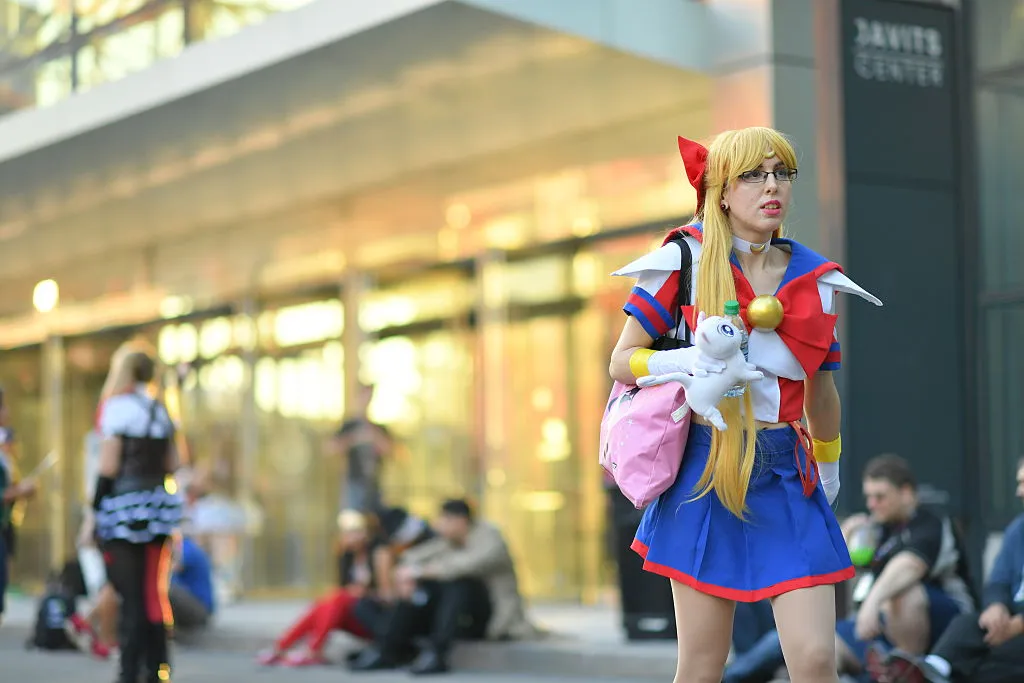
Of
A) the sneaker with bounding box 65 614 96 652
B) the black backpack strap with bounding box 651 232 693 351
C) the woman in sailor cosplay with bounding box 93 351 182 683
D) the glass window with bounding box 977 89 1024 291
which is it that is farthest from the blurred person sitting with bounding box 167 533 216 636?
the black backpack strap with bounding box 651 232 693 351

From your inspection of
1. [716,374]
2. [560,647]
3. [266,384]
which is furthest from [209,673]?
[716,374]

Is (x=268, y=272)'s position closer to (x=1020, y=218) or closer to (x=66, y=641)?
(x=66, y=641)

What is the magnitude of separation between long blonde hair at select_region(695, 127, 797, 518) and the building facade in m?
5.85

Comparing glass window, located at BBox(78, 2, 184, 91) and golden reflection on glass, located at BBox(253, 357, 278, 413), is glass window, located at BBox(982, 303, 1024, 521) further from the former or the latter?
golden reflection on glass, located at BBox(253, 357, 278, 413)

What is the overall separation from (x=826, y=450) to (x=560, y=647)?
6.26 metres

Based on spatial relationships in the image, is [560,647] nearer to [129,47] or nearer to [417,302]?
[417,302]

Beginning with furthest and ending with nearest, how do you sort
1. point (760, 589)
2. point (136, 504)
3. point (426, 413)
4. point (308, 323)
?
point (308, 323)
point (426, 413)
point (136, 504)
point (760, 589)

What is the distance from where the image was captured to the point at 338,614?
11.2 m

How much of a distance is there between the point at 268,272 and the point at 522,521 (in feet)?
13.6

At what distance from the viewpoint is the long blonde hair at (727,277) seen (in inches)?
158

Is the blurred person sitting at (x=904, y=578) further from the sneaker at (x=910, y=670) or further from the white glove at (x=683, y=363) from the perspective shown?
the white glove at (x=683, y=363)

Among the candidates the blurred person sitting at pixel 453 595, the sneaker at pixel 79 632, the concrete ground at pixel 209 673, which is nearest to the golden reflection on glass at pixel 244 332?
the sneaker at pixel 79 632

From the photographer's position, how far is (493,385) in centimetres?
1510

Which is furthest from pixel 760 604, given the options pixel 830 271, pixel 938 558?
pixel 830 271
